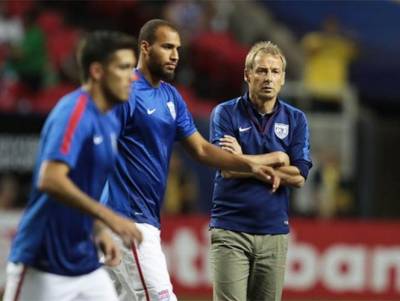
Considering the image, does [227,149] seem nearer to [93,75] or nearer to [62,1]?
[93,75]

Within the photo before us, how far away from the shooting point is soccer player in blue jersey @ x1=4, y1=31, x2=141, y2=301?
18.5ft

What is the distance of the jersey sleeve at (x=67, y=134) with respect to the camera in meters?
5.61

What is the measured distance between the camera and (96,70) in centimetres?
575

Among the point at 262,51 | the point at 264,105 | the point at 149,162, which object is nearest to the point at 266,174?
the point at 264,105

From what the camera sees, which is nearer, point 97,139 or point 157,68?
point 97,139

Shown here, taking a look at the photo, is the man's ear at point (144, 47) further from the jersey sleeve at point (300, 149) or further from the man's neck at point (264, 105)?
the jersey sleeve at point (300, 149)

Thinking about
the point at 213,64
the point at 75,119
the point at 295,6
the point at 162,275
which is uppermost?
the point at 295,6

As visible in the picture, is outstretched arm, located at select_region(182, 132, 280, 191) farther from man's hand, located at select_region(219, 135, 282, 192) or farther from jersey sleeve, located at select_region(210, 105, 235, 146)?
jersey sleeve, located at select_region(210, 105, 235, 146)

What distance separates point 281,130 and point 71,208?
7.40 ft

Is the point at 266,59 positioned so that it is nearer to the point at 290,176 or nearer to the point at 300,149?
the point at 300,149

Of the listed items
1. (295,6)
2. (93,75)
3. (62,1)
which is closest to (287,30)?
(295,6)

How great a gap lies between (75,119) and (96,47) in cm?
38

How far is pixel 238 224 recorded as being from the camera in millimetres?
7613

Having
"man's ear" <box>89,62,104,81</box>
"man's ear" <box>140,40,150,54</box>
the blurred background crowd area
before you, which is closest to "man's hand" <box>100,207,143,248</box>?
"man's ear" <box>89,62,104,81</box>
